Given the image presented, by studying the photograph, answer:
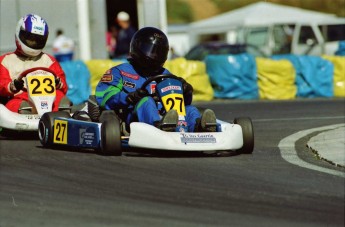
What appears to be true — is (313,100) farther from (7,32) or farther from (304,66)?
(7,32)

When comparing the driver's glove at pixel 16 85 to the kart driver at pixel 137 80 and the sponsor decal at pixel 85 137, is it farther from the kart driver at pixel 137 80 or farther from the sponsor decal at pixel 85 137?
the sponsor decal at pixel 85 137

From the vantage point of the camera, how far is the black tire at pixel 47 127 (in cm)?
1027

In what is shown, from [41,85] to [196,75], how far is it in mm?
6369

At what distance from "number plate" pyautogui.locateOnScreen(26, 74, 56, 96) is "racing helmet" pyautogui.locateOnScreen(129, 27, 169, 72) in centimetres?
181

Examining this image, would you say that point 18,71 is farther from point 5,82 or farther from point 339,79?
point 339,79

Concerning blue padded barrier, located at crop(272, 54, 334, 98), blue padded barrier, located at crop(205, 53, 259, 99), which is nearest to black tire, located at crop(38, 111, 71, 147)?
blue padded barrier, located at crop(205, 53, 259, 99)

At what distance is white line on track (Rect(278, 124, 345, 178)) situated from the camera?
838 cm

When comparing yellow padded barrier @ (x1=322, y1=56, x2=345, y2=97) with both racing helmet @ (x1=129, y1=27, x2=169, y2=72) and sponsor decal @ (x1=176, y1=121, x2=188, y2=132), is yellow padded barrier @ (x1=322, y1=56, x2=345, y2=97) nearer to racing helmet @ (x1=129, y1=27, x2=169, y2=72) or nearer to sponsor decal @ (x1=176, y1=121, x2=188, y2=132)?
racing helmet @ (x1=129, y1=27, x2=169, y2=72)

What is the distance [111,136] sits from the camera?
364 inches

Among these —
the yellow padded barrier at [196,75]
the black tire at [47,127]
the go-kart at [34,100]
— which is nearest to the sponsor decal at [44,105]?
the go-kart at [34,100]

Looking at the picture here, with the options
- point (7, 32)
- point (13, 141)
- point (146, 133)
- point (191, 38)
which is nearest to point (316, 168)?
point (146, 133)

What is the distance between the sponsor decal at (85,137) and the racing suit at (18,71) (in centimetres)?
196

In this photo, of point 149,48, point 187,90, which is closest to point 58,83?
point 149,48

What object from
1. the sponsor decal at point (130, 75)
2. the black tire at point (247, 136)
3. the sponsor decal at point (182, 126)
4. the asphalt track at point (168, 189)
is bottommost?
the asphalt track at point (168, 189)
